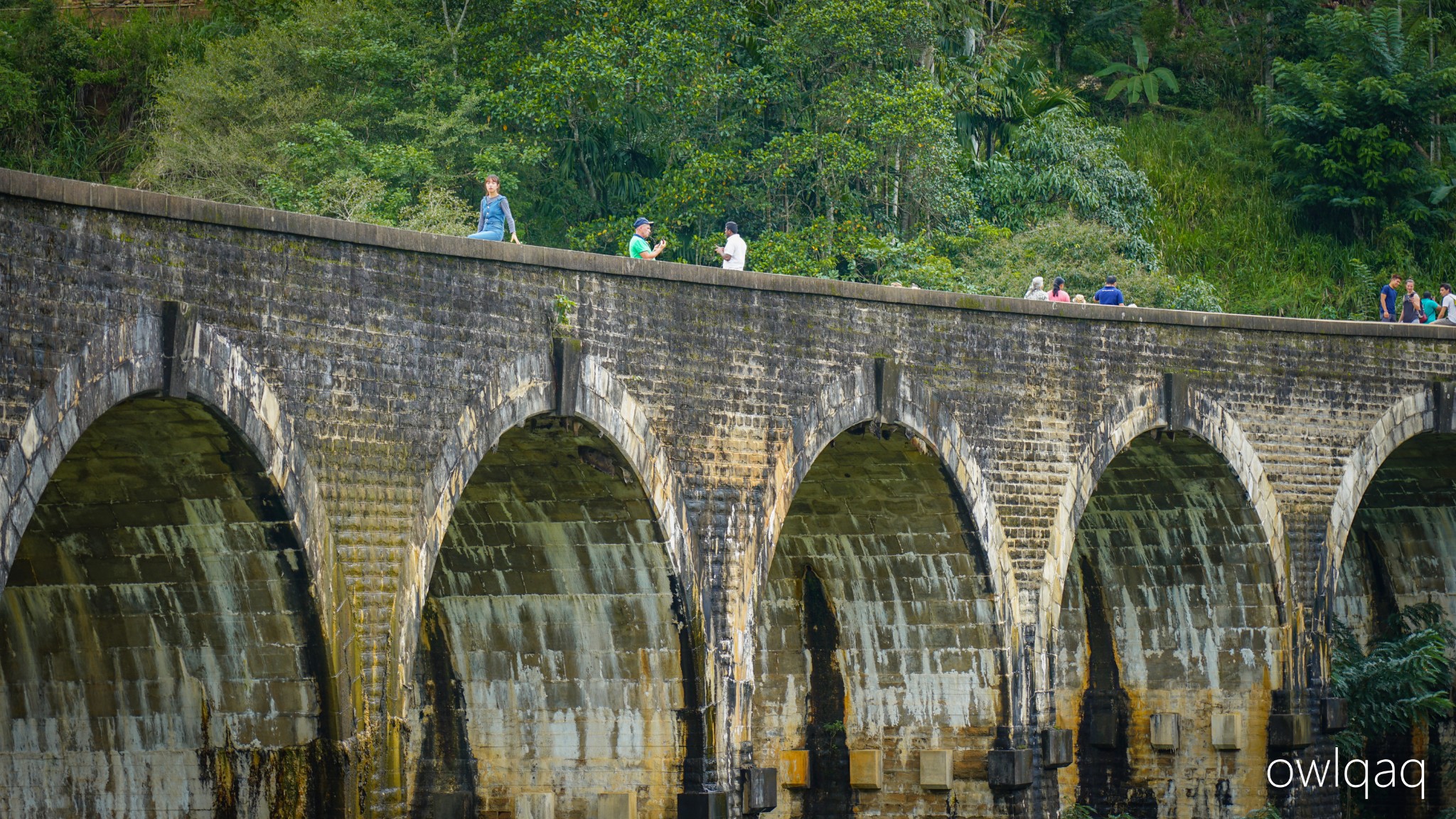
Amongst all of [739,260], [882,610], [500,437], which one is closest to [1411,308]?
[882,610]

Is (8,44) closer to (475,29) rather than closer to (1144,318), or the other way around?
(475,29)

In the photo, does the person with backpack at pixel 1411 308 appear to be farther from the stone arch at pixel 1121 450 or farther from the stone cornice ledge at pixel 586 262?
the stone arch at pixel 1121 450

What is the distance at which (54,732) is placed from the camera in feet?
45.8

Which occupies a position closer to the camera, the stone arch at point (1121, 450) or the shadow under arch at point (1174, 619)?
the stone arch at point (1121, 450)

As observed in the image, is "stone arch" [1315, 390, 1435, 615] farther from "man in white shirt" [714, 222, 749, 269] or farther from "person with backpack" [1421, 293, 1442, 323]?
"man in white shirt" [714, 222, 749, 269]

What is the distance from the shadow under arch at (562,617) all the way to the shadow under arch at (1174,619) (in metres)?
5.73

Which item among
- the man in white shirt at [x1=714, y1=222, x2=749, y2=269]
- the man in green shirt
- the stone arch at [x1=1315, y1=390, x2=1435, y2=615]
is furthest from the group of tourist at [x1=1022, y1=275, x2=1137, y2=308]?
the man in green shirt

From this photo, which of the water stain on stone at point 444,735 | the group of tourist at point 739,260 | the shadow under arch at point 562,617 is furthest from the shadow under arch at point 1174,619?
the water stain on stone at point 444,735

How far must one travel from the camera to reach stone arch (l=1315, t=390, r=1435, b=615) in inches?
822

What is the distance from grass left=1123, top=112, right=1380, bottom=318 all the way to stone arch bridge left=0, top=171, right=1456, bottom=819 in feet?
29.0

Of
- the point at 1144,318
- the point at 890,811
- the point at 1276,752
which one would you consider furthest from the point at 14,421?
the point at 1276,752

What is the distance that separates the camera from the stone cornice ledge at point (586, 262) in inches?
453

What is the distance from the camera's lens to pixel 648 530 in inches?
615

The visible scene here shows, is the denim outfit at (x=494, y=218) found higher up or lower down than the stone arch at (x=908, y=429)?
higher up
